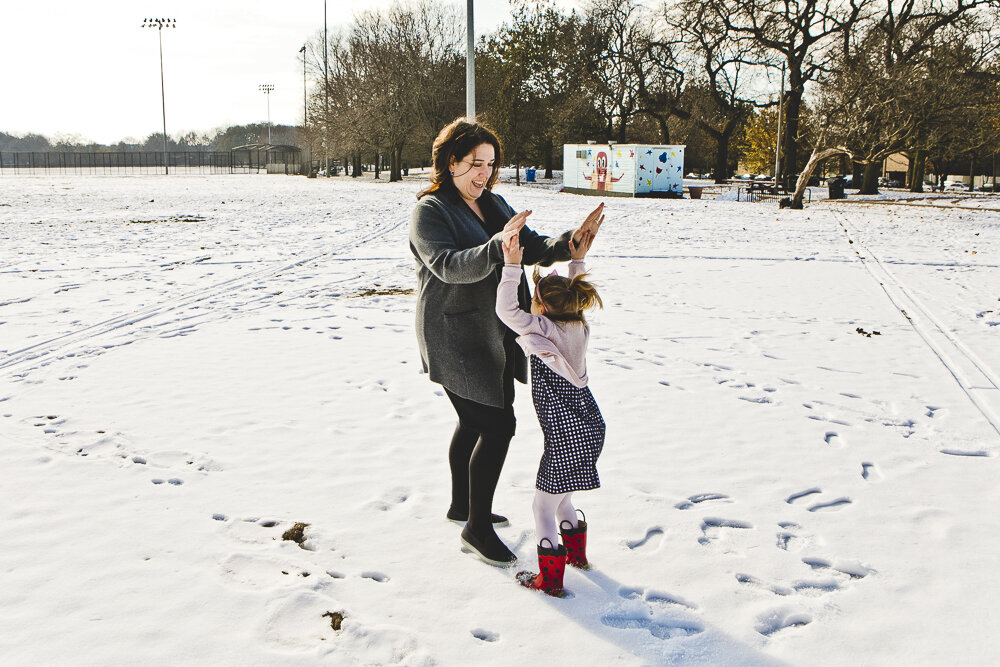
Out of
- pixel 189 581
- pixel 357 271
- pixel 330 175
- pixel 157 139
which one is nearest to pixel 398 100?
pixel 330 175

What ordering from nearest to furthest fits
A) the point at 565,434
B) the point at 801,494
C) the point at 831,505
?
1. the point at 565,434
2. the point at 831,505
3. the point at 801,494

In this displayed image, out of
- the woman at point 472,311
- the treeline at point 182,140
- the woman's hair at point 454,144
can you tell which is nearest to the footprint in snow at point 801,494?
the woman at point 472,311

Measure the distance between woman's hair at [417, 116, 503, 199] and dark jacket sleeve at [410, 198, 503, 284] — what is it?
156 millimetres

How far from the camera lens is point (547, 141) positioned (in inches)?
2200

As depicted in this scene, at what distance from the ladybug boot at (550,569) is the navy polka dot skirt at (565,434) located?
23 centimetres

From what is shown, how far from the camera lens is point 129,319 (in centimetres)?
827

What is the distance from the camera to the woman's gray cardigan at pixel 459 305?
3.19 m

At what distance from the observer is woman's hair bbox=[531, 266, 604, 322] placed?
3.01 meters

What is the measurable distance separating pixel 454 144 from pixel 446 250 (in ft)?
1.61

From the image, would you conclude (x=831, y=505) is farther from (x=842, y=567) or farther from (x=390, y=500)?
(x=390, y=500)

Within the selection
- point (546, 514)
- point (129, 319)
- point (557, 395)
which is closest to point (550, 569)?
point (546, 514)

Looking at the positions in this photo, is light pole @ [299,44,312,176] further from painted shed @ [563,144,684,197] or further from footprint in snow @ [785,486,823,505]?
footprint in snow @ [785,486,823,505]

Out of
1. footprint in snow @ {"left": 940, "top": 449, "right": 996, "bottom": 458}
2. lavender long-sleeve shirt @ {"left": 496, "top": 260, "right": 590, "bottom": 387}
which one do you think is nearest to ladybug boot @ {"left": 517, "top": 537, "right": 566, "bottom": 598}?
lavender long-sleeve shirt @ {"left": 496, "top": 260, "right": 590, "bottom": 387}

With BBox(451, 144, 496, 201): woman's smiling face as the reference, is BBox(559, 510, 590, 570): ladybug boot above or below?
below
